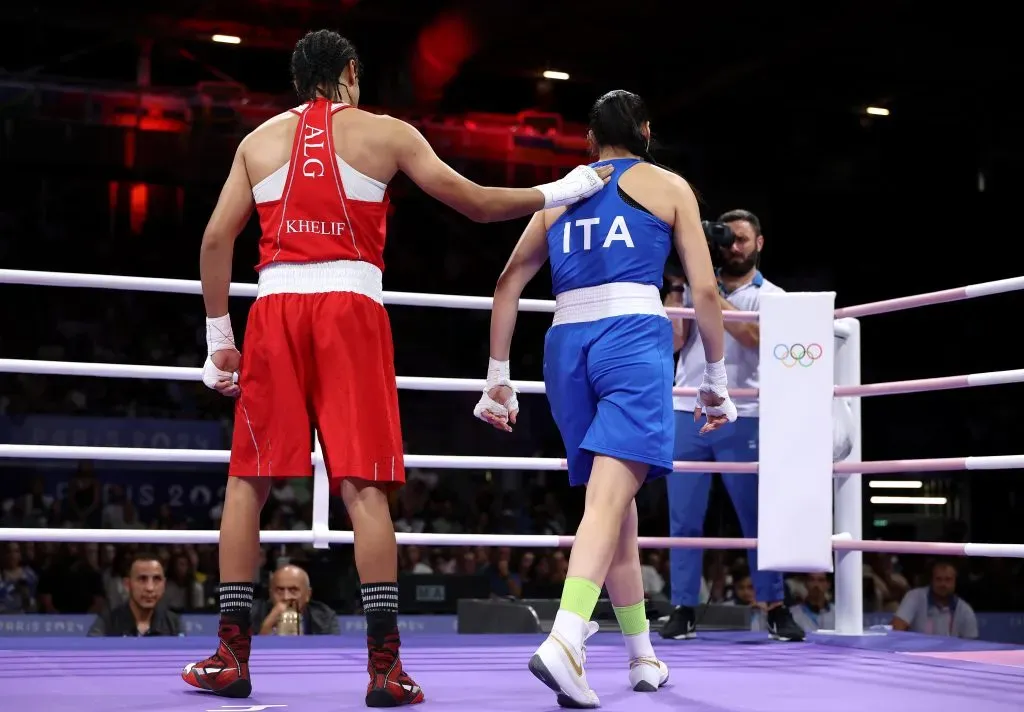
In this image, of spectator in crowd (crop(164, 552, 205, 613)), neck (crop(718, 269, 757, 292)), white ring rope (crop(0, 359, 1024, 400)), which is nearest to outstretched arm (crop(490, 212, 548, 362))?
white ring rope (crop(0, 359, 1024, 400))

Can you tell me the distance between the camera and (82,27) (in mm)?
9383

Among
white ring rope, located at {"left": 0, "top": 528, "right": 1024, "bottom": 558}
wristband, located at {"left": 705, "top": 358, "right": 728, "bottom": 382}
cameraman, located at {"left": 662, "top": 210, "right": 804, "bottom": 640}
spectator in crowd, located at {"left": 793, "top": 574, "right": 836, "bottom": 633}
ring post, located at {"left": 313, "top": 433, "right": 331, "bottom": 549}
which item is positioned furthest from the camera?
spectator in crowd, located at {"left": 793, "top": 574, "right": 836, "bottom": 633}

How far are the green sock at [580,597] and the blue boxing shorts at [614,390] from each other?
24 cm

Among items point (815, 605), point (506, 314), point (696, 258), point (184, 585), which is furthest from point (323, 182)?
point (815, 605)

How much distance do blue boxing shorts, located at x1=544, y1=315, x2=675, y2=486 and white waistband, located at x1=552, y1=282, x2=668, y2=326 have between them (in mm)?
14

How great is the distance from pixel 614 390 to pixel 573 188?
373 millimetres

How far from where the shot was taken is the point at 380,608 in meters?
1.98

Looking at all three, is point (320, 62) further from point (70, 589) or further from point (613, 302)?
point (70, 589)

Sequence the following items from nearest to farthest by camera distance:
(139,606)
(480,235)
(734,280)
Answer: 1. (734,280)
2. (139,606)
3. (480,235)

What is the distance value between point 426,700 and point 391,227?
27.4 feet

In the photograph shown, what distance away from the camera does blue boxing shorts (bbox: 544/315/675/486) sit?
2096mm

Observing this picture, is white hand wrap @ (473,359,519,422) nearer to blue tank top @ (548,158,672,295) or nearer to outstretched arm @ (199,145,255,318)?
blue tank top @ (548,158,672,295)

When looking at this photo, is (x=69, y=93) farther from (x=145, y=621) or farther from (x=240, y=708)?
(x=240, y=708)

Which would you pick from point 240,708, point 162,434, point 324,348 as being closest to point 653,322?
point 324,348
